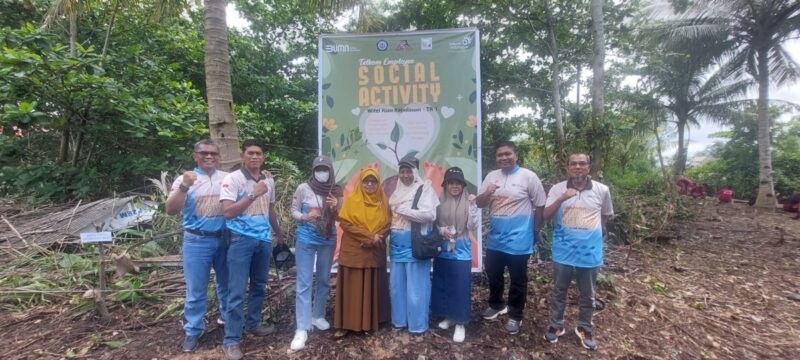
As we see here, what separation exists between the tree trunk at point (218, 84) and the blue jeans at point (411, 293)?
190cm

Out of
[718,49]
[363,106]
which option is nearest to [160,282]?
[363,106]

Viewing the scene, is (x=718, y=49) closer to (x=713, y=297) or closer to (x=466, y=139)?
(x=713, y=297)

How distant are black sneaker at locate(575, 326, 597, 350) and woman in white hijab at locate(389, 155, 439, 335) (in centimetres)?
127

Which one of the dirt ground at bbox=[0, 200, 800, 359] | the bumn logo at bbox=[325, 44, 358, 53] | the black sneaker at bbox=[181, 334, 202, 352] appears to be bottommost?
the dirt ground at bbox=[0, 200, 800, 359]

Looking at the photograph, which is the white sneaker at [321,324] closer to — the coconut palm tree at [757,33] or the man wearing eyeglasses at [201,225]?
the man wearing eyeglasses at [201,225]

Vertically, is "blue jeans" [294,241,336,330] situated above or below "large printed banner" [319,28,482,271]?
below

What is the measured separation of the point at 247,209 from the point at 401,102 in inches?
90.7

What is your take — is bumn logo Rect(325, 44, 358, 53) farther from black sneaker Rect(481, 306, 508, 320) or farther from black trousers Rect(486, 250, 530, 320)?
black sneaker Rect(481, 306, 508, 320)

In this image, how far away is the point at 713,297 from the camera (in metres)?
4.16

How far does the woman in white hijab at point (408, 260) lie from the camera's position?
9.88 feet

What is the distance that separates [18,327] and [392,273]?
341 cm

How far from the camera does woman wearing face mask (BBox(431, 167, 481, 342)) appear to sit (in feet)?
10.1

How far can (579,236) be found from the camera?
2896mm

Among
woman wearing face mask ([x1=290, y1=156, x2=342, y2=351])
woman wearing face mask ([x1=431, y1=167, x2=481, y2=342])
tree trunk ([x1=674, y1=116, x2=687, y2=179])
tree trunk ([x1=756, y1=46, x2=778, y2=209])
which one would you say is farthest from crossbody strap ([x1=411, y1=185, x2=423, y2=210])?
tree trunk ([x1=674, y1=116, x2=687, y2=179])
